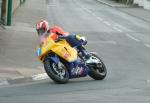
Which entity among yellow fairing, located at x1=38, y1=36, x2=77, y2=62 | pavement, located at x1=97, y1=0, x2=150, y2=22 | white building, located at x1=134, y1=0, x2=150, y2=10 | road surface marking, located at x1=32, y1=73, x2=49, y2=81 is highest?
yellow fairing, located at x1=38, y1=36, x2=77, y2=62

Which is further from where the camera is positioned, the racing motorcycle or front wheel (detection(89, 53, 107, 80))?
front wheel (detection(89, 53, 107, 80))

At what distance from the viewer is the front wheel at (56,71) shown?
40.5ft

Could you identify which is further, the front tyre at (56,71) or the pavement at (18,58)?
the pavement at (18,58)

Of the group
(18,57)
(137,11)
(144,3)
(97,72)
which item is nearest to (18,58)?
(18,57)

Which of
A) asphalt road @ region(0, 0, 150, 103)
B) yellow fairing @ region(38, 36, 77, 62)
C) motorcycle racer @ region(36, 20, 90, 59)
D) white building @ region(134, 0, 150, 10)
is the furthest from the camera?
white building @ region(134, 0, 150, 10)

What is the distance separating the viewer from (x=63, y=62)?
1274cm

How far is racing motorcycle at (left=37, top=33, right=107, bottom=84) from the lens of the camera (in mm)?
12422

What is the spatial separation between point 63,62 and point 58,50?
1.12ft

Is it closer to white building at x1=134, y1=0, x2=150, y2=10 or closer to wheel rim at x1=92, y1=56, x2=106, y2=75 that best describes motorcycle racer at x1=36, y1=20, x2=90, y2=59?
wheel rim at x1=92, y1=56, x2=106, y2=75

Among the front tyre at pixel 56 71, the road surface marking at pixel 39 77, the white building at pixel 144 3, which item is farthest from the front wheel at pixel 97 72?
the white building at pixel 144 3

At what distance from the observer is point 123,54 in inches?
747

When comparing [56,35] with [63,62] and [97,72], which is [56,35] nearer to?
[63,62]

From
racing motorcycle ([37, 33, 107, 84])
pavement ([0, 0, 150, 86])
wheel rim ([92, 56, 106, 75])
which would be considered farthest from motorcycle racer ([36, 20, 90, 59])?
pavement ([0, 0, 150, 86])

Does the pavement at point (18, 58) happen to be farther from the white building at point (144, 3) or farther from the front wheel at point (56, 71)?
the white building at point (144, 3)
